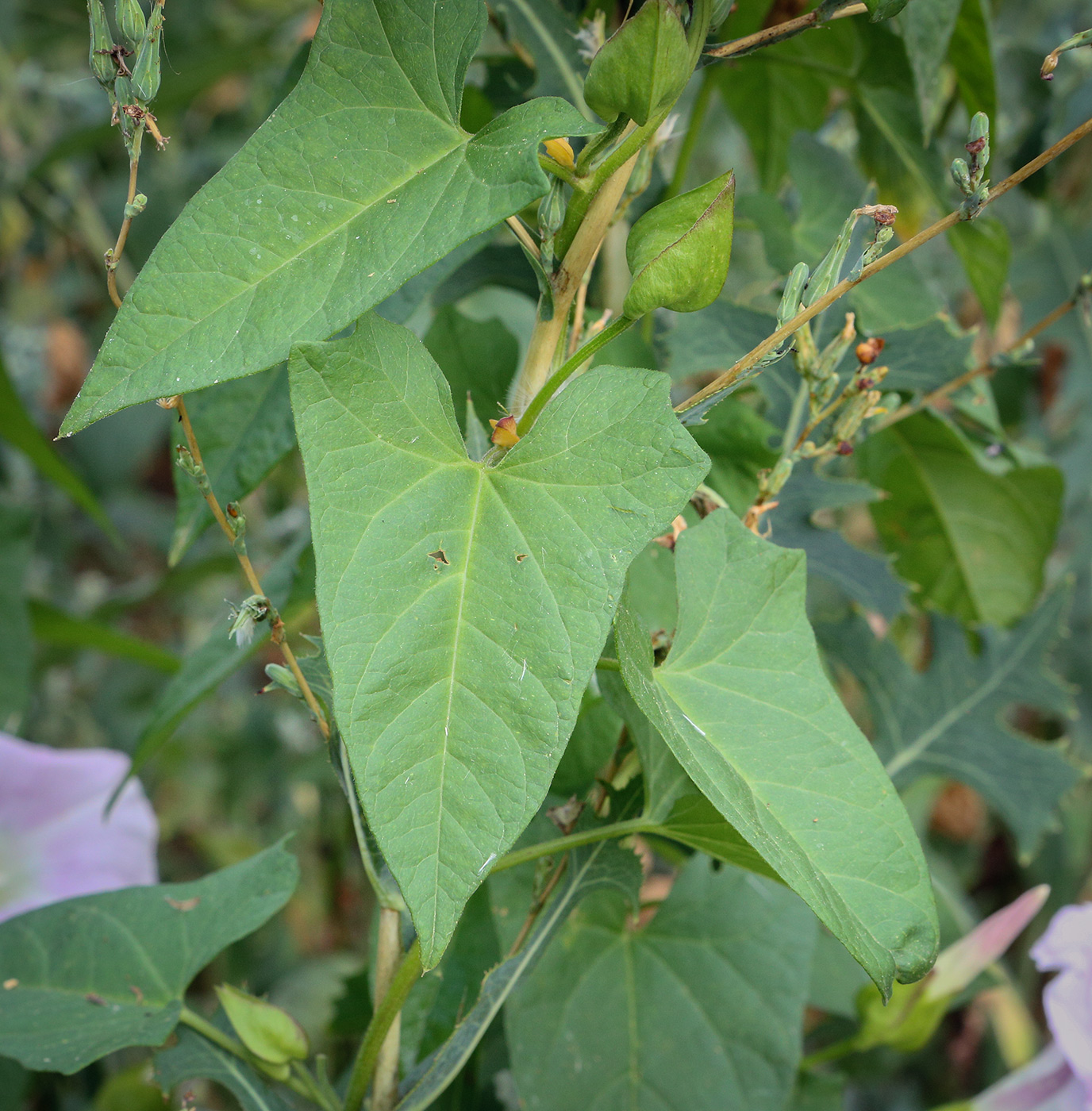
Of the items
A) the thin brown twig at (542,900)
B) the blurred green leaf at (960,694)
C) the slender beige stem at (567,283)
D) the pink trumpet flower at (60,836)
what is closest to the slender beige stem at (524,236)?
the slender beige stem at (567,283)

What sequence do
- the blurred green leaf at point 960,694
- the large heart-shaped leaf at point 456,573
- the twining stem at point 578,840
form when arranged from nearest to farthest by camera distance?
the large heart-shaped leaf at point 456,573, the twining stem at point 578,840, the blurred green leaf at point 960,694

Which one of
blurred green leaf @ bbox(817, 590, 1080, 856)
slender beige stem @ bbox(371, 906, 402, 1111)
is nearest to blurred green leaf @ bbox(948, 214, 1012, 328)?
blurred green leaf @ bbox(817, 590, 1080, 856)

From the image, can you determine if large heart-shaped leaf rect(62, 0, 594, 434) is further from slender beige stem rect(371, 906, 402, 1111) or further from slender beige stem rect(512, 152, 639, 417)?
slender beige stem rect(371, 906, 402, 1111)

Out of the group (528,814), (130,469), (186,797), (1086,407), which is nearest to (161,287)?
(528,814)

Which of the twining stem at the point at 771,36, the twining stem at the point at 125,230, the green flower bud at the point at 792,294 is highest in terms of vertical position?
the twining stem at the point at 125,230

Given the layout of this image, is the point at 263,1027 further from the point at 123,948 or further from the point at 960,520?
the point at 960,520

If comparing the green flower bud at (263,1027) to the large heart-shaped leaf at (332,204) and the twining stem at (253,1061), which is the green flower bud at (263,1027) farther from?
the large heart-shaped leaf at (332,204)

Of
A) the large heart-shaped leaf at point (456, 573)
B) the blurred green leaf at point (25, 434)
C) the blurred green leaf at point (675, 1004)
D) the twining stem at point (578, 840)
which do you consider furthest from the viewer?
the blurred green leaf at point (25, 434)
